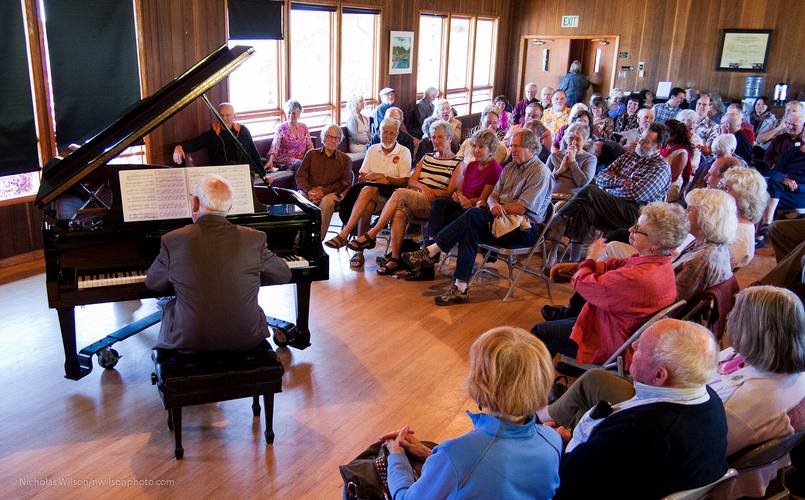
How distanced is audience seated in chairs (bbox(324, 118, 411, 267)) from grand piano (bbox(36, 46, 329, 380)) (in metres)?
1.72

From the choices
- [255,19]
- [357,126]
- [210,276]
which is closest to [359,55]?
[357,126]

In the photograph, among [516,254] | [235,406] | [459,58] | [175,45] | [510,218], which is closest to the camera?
[235,406]

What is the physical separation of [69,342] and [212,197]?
4.31ft

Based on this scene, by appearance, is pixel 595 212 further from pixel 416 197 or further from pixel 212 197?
pixel 212 197

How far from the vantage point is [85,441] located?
325 cm

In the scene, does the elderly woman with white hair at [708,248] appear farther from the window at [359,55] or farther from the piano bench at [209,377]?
the window at [359,55]

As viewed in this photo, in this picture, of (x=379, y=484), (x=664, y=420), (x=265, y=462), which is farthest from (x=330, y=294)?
(x=664, y=420)

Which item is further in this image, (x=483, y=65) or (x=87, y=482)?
(x=483, y=65)

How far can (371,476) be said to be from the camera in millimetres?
2213

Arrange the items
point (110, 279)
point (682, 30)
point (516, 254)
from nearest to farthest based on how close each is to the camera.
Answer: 1. point (110, 279)
2. point (516, 254)
3. point (682, 30)

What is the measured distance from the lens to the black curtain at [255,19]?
7.33 metres

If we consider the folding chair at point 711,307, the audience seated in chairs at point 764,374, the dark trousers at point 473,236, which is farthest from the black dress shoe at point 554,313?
the audience seated in chairs at point 764,374

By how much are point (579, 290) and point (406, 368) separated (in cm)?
118

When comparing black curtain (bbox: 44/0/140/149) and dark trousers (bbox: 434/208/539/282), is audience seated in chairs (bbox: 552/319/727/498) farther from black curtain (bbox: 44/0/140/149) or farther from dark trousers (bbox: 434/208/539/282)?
black curtain (bbox: 44/0/140/149)
